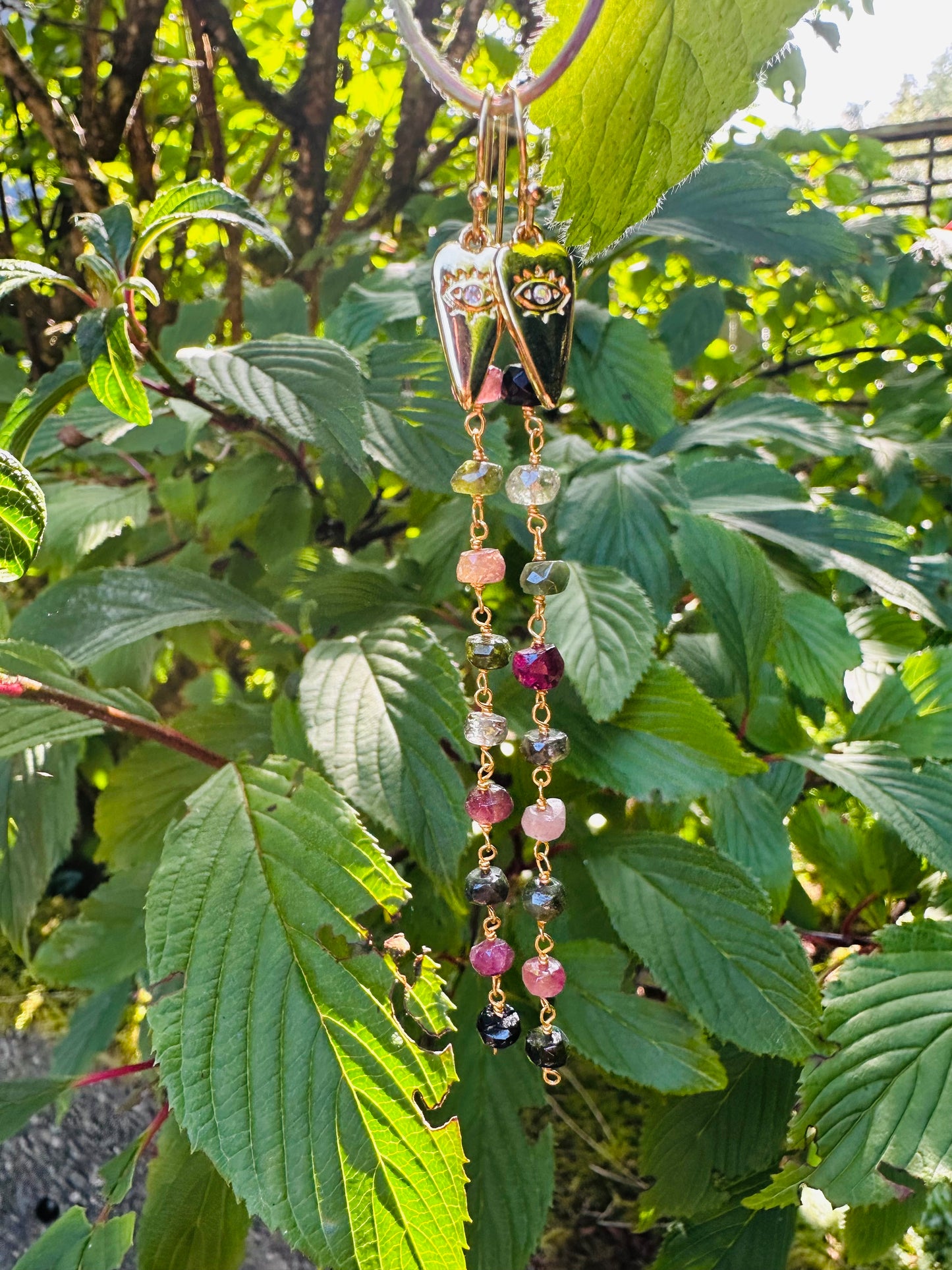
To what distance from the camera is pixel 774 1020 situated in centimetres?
49

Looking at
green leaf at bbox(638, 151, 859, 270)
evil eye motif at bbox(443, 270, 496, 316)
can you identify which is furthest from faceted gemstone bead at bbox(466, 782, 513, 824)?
green leaf at bbox(638, 151, 859, 270)

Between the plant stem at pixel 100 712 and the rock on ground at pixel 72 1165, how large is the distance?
1.40 feet

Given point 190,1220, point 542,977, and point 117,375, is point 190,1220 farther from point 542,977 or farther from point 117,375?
point 117,375

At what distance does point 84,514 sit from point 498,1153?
58 cm

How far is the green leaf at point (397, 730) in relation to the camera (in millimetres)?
492

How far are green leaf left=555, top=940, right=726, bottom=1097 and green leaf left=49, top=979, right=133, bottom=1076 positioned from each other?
41 cm

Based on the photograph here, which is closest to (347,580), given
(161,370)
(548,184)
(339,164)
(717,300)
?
(161,370)

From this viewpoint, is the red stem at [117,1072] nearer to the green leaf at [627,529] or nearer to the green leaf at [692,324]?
the green leaf at [627,529]

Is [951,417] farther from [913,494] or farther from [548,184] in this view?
[548,184]

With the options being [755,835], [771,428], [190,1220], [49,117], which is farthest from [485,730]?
[49,117]

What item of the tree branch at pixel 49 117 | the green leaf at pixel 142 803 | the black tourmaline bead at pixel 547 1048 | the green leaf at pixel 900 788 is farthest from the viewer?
the tree branch at pixel 49 117

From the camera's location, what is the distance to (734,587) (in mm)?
593

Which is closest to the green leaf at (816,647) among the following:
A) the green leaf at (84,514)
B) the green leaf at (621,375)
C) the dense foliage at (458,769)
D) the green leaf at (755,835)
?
the dense foliage at (458,769)

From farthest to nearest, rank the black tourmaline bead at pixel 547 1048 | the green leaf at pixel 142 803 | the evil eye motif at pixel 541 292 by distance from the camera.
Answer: the green leaf at pixel 142 803
the black tourmaline bead at pixel 547 1048
the evil eye motif at pixel 541 292
